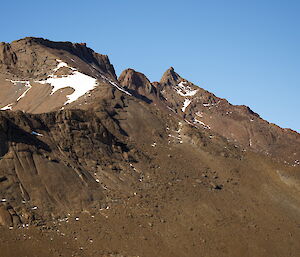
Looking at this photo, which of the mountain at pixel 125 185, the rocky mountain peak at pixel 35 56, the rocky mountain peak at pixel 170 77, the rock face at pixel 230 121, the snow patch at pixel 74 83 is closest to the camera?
the mountain at pixel 125 185

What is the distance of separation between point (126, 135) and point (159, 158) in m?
8.56

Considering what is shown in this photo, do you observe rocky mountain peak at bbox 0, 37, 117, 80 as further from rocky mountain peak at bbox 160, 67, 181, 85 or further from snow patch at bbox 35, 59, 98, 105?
rocky mountain peak at bbox 160, 67, 181, 85

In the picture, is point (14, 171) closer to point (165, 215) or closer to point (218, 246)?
point (165, 215)

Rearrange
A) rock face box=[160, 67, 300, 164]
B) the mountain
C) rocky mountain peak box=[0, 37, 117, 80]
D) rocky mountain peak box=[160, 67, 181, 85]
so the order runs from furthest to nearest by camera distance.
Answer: rocky mountain peak box=[160, 67, 181, 85] < rock face box=[160, 67, 300, 164] < rocky mountain peak box=[0, 37, 117, 80] < the mountain

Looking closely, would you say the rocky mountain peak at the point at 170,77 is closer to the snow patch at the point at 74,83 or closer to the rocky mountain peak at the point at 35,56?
the rocky mountain peak at the point at 35,56

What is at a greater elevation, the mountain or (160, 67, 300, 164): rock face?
(160, 67, 300, 164): rock face

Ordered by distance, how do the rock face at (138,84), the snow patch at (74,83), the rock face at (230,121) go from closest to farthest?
the snow patch at (74,83) < the rock face at (230,121) < the rock face at (138,84)

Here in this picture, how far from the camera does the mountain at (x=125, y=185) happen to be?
49281 mm

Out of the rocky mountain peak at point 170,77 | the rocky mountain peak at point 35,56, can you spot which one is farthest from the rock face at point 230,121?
the rocky mountain peak at point 35,56

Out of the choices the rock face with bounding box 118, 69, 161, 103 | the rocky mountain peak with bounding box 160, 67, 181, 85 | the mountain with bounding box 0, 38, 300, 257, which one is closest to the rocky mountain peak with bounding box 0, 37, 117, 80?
the mountain with bounding box 0, 38, 300, 257

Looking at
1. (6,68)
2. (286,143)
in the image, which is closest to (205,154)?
(6,68)

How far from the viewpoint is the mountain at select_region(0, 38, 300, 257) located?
162ft

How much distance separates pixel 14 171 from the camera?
175 feet

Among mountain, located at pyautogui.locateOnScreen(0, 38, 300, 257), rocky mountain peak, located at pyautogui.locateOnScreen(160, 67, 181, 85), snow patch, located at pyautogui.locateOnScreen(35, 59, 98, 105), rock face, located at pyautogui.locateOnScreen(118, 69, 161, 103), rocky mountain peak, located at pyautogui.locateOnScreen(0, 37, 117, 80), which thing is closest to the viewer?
mountain, located at pyautogui.locateOnScreen(0, 38, 300, 257)
